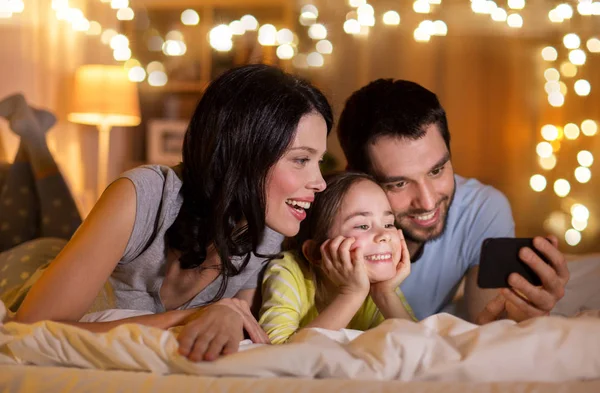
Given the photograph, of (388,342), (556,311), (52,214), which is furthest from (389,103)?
(52,214)

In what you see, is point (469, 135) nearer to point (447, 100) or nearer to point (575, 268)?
point (447, 100)

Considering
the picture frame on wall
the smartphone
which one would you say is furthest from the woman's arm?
the picture frame on wall

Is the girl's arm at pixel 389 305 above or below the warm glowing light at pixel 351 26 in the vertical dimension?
below

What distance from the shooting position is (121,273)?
1.26 metres

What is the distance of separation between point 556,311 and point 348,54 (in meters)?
2.47

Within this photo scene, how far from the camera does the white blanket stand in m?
0.74

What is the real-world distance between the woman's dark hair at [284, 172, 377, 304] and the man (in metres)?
0.14

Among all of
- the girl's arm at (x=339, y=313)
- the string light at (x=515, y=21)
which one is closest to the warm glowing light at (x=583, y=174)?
the string light at (x=515, y=21)

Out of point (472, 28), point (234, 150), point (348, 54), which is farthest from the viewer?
point (348, 54)

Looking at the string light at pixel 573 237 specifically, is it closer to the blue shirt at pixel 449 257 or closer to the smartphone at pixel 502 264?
the blue shirt at pixel 449 257

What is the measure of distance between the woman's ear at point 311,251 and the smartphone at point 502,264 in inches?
12.1

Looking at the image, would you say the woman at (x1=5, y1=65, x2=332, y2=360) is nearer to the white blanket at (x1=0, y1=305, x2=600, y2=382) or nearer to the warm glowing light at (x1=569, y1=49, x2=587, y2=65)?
the white blanket at (x1=0, y1=305, x2=600, y2=382)

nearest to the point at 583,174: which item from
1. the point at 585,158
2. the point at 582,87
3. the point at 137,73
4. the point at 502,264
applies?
the point at 585,158

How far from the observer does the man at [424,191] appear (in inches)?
55.4
